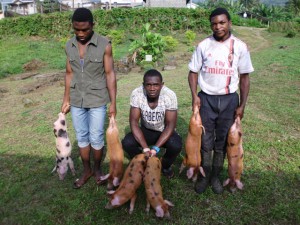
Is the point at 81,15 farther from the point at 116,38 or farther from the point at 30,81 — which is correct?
the point at 116,38

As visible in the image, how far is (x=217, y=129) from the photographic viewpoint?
3385 mm

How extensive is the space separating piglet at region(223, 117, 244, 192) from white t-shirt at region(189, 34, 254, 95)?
44 cm

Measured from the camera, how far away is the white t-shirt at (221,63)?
301 cm

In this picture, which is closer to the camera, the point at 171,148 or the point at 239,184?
the point at 239,184

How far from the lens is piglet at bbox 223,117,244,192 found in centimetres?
329

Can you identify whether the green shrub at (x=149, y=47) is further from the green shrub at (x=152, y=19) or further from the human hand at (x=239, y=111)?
the green shrub at (x=152, y=19)

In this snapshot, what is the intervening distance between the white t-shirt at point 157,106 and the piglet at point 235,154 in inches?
28.1

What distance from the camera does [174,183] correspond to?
12.2 feet

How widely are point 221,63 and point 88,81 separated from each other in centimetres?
145

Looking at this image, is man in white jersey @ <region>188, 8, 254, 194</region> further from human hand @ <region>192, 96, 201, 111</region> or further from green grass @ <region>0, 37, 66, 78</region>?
green grass @ <region>0, 37, 66, 78</region>

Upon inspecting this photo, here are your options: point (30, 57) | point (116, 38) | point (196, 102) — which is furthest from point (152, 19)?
point (196, 102)

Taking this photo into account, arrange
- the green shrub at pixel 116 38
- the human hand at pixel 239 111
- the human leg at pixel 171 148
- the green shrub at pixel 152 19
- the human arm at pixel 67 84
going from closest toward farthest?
the human hand at pixel 239 111 → the human arm at pixel 67 84 → the human leg at pixel 171 148 → the green shrub at pixel 116 38 → the green shrub at pixel 152 19

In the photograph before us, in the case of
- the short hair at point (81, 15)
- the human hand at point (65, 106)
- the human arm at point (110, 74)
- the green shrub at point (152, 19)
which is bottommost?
the human hand at point (65, 106)

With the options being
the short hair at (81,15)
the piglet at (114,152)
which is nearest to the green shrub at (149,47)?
the piglet at (114,152)
